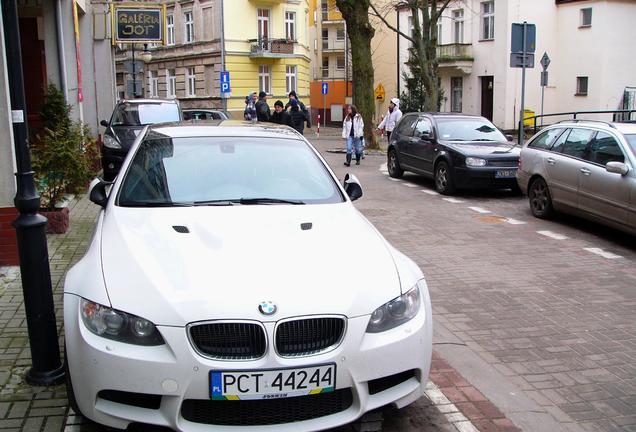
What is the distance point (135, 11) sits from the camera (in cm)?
2200

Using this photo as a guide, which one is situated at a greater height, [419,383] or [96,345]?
[96,345]

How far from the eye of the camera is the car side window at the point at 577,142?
9.80 m

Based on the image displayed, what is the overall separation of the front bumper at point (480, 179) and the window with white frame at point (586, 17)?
27.1 meters

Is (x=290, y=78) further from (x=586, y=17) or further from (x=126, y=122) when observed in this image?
(x=126, y=122)

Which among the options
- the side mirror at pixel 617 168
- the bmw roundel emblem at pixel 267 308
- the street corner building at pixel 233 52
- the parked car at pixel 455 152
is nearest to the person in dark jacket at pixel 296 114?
the parked car at pixel 455 152

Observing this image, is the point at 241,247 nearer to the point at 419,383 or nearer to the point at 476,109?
the point at 419,383

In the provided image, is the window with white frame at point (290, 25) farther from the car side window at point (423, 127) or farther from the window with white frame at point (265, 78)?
the car side window at point (423, 127)

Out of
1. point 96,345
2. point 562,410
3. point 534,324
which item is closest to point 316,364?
point 96,345

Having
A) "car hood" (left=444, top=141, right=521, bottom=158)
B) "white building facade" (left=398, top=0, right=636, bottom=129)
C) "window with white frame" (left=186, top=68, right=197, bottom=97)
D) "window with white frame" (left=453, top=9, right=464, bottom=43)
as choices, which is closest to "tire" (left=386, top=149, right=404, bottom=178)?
"car hood" (left=444, top=141, right=521, bottom=158)

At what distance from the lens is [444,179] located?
1357cm

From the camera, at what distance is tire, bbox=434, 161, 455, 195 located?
13.3 metres

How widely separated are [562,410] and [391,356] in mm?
1459

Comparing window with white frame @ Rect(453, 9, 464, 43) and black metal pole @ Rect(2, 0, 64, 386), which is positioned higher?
window with white frame @ Rect(453, 9, 464, 43)

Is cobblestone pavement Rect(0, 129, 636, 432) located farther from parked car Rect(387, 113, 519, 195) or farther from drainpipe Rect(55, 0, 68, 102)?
drainpipe Rect(55, 0, 68, 102)
